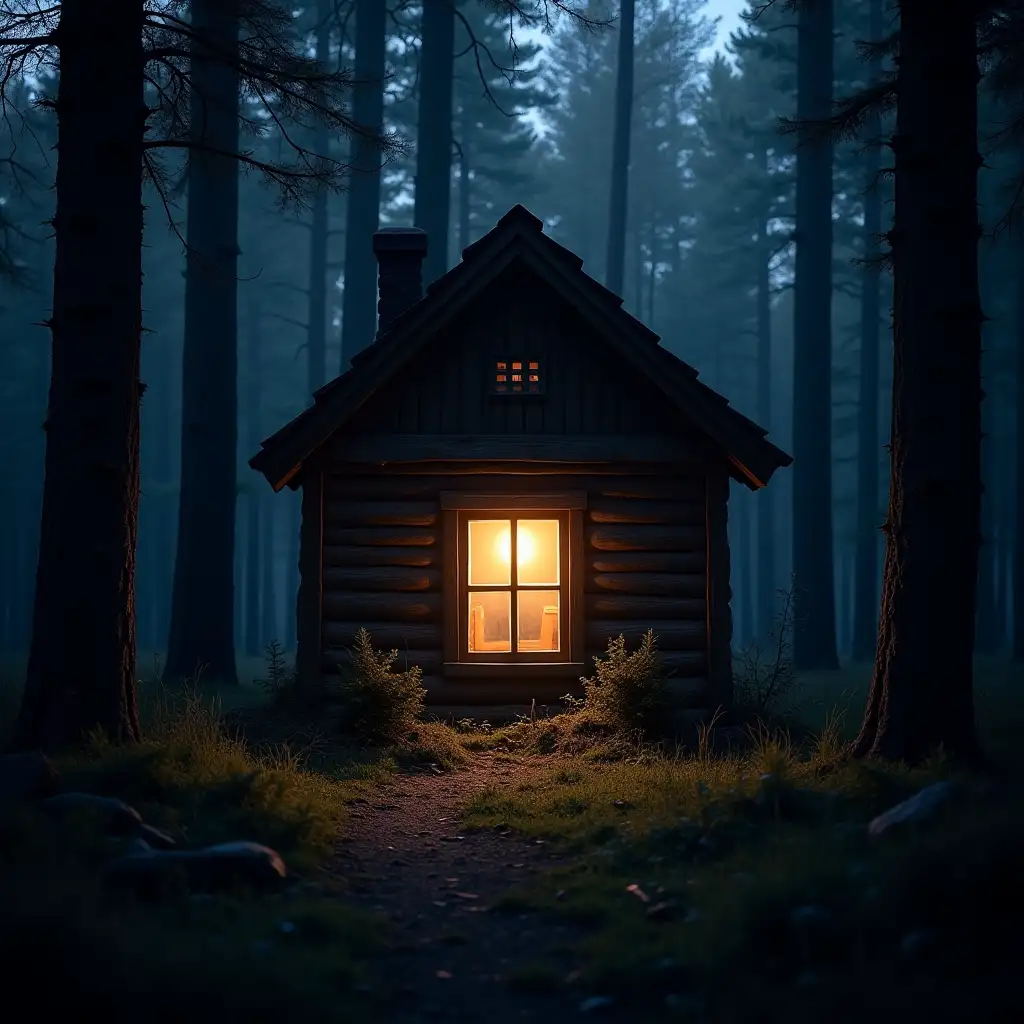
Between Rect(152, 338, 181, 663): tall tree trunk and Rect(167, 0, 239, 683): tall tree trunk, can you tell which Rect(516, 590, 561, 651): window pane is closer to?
Rect(167, 0, 239, 683): tall tree trunk

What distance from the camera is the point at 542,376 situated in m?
12.1

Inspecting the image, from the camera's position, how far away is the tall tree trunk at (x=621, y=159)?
27234 millimetres

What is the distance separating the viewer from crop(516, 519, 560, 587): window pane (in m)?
12.5

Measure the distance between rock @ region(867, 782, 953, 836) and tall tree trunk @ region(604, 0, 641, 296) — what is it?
21.7m

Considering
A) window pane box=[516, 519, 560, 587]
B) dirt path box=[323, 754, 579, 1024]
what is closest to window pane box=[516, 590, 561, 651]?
window pane box=[516, 519, 560, 587]

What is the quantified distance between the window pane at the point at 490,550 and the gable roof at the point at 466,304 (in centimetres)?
241

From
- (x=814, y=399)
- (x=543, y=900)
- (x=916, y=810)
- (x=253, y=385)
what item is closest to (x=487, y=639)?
(x=543, y=900)

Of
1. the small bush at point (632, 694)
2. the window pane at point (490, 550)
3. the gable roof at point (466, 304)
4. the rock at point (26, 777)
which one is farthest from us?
the window pane at point (490, 550)

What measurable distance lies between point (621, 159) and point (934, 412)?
2144 cm

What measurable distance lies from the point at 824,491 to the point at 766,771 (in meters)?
13.9

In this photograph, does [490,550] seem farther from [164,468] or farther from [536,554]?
[164,468]

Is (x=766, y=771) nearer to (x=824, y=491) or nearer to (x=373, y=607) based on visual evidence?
(x=373, y=607)

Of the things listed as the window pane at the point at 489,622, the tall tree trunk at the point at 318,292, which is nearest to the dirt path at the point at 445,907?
the window pane at the point at 489,622

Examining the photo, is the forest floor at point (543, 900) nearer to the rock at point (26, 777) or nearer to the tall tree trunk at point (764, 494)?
the rock at point (26, 777)
